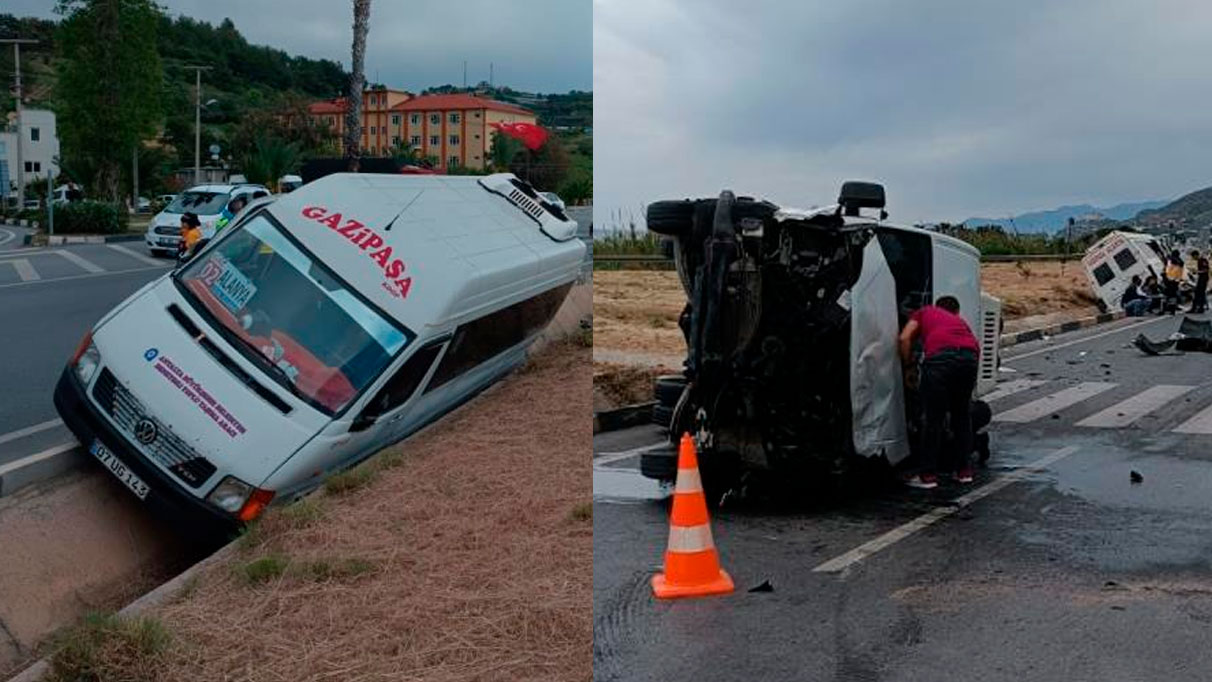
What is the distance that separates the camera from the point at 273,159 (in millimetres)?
22922

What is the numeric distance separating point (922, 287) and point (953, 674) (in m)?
5.23

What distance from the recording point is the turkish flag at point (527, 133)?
19.1ft

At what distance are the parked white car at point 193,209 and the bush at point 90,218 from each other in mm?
4311

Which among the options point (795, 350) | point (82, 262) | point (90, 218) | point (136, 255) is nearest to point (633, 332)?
point (795, 350)

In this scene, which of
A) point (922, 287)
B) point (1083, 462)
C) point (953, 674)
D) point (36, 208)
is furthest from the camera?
point (36, 208)

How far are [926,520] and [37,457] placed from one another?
6.02 metres

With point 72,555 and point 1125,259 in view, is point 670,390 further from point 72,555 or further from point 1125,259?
point 1125,259

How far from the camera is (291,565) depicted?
6.43 metres

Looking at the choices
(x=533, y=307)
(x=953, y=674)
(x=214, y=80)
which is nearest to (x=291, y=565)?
(x=953, y=674)

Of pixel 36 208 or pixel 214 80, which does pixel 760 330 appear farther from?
pixel 36 208

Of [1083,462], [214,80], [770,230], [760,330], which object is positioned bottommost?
[1083,462]

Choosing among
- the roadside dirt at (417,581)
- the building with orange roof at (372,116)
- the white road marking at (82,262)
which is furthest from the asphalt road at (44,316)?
the building with orange roof at (372,116)

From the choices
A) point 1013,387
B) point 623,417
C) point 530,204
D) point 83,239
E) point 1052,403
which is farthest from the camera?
point 83,239

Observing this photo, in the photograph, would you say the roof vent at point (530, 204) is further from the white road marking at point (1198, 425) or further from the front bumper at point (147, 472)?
the white road marking at point (1198, 425)
